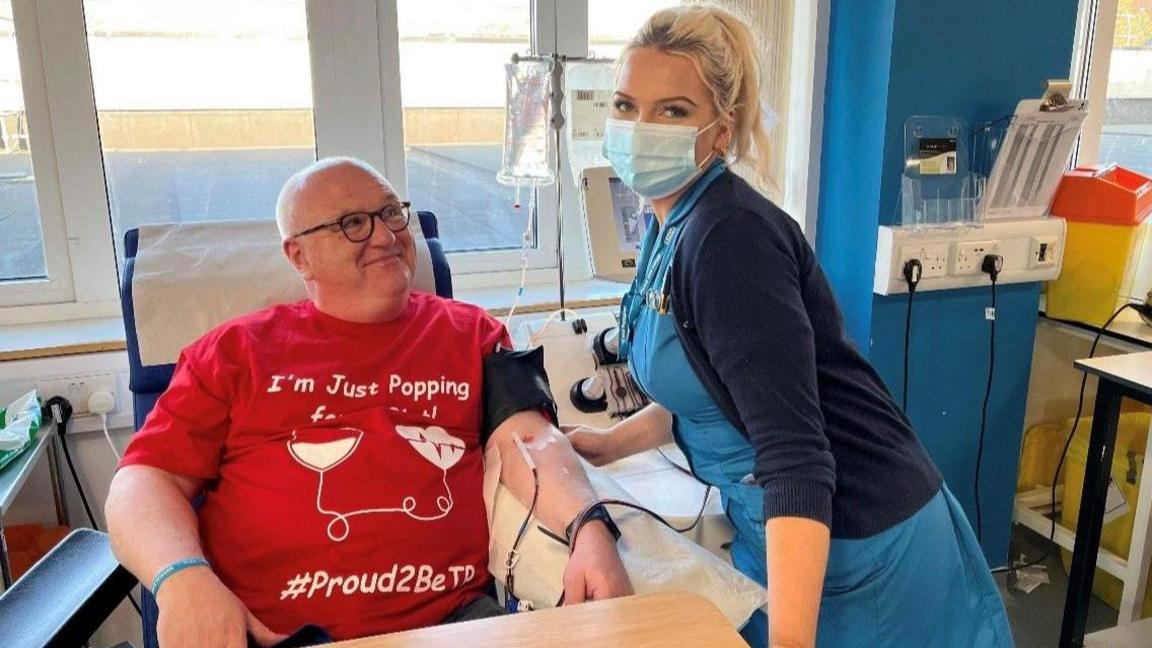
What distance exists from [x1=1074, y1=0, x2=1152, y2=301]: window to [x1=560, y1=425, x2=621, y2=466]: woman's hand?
2.13 m

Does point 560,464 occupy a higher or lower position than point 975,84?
lower

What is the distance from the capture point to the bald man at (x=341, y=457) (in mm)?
1285

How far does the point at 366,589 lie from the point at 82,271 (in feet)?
4.63

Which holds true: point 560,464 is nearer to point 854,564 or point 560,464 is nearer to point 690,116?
point 854,564

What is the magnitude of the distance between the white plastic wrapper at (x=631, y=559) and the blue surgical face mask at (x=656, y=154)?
0.52 m

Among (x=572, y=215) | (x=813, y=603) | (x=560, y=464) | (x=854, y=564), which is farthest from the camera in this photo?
(x=572, y=215)

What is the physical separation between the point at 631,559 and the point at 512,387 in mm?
405

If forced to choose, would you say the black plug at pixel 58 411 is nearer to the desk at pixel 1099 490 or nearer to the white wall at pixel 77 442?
the white wall at pixel 77 442

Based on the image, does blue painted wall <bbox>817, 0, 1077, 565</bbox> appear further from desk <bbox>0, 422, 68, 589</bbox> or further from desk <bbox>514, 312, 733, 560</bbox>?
desk <bbox>0, 422, 68, 589</bbox>

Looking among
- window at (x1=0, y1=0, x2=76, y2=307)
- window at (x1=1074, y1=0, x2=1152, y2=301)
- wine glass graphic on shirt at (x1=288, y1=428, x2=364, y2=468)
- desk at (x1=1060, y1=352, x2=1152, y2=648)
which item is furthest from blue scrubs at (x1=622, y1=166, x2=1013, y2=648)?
window at (x1=1074, y1=0, x2=1152, y2=301)

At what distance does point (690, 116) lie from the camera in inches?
49.3

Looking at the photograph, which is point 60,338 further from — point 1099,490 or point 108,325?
point 1099,490

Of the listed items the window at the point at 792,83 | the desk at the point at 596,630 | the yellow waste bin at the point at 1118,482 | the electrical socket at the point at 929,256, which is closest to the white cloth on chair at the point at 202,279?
the desk at the point at 596,630

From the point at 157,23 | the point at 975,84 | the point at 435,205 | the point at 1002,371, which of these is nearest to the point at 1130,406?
the point at 1002,371
